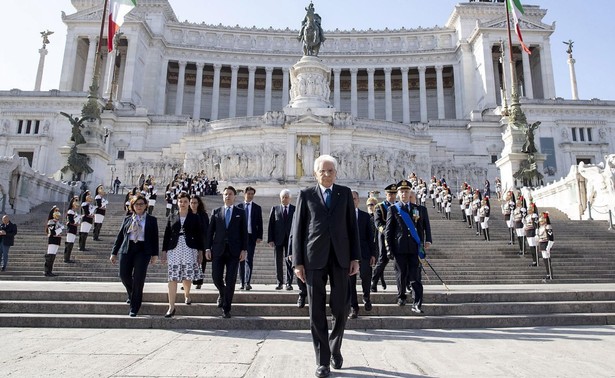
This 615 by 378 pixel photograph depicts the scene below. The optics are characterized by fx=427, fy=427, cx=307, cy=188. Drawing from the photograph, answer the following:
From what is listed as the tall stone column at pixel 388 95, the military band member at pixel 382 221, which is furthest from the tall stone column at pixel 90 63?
the military band member at pixel 382 221

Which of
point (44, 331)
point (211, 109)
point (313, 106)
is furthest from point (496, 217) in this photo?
point (211, 109)

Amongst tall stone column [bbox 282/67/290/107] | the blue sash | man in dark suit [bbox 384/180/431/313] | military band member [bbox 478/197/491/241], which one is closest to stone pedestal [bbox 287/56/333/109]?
military band member [bbox 478/197/491/241]

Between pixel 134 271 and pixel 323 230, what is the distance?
164 inches

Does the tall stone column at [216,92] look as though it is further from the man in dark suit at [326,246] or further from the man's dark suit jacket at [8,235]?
the man in dark suit at [326,246]

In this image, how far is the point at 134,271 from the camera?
7.21m

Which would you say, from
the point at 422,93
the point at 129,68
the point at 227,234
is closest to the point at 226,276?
the point at 227,234

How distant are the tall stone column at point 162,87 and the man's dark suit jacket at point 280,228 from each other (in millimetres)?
58171

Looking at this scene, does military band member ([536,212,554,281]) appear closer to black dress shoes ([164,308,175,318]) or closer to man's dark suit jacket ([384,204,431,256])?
man's dark suit jacket ([384,204,431,256])

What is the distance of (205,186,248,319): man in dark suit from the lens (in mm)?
7254

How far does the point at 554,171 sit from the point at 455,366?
48.9 m

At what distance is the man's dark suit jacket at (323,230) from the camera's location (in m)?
4.57

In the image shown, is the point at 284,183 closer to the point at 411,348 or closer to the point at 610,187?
the point at 610,187

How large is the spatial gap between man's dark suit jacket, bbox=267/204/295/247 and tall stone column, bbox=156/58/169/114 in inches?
2290

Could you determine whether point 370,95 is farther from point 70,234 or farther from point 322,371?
point 322,371
